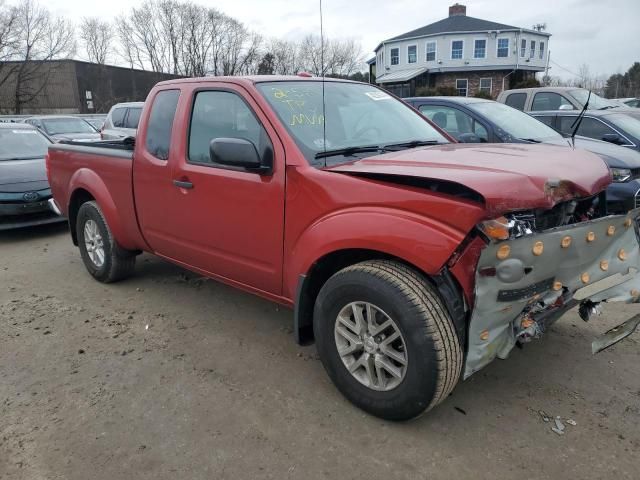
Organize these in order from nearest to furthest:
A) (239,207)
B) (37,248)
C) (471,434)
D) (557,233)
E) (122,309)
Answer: (557,233) < (471,434) < (239,207) < (122,309) < (37,248)

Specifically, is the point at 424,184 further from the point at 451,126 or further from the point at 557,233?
the point at 451,126

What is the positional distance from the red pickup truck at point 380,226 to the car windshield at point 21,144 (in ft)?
16.9

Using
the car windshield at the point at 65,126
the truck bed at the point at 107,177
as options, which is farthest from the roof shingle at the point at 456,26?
the truck bed at the point at 107,177

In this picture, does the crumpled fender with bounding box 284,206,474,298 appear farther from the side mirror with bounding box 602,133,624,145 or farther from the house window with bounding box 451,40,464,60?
the house window with bounding box 451,40,464,60

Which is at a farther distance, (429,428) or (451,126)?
(451,126)

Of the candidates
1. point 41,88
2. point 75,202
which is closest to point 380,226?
point 75,202

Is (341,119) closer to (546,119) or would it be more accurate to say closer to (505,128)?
(505,128)

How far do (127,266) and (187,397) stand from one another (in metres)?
2.29

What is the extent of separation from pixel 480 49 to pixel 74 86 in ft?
119

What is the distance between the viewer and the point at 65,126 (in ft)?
50.0

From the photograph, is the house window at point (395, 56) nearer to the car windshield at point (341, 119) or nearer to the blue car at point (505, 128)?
the blue car at point (505, 128)

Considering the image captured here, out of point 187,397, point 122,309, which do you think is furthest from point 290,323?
point 122,309

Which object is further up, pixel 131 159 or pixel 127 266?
pixel 131 159

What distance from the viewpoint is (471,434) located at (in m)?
2.70
